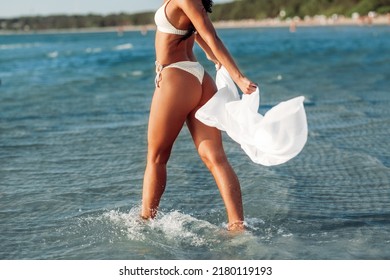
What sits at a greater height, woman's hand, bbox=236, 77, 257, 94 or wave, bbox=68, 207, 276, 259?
woman's hand, bbox=236, 77, 257, 94

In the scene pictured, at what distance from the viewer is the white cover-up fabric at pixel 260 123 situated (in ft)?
14.8

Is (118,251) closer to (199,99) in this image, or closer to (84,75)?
(199,99)

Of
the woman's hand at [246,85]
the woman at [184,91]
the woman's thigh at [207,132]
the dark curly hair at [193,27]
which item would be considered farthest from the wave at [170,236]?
the dark curly hair at [193,27]

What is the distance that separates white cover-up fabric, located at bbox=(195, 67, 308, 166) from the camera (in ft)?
14.8

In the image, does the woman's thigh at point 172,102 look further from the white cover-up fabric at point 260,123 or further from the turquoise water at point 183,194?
the turquoise water at point 183,194

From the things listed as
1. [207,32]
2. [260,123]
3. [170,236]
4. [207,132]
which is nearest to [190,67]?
[207,32]

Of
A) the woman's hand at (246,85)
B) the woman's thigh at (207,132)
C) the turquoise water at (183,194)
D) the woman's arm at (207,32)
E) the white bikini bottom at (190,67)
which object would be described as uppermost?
the woman's arm at (207,32)

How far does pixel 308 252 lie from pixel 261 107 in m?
8.90

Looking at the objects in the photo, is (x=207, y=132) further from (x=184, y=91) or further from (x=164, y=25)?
(x=164, y=25)

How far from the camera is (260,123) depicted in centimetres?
461

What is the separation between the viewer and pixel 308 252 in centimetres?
479

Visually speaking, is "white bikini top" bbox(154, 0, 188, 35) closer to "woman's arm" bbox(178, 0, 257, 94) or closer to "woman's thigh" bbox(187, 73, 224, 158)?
"woman's arm" bbox(178, 0, 257, 94)

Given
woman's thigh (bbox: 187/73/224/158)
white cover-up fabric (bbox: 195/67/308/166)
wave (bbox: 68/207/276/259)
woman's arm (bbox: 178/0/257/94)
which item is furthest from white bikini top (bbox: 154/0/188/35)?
wave (bbox: 68/207/276/259)

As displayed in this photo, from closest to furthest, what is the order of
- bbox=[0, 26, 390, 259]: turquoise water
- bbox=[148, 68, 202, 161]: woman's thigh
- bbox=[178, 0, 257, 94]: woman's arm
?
1. bbox=[178, 0, 257, 94]: woman's arm
2. bbox=[148, 68, 202, 161]: woman's thigh
3. bbox=[0, 26, 390, 259]: turquoise water
